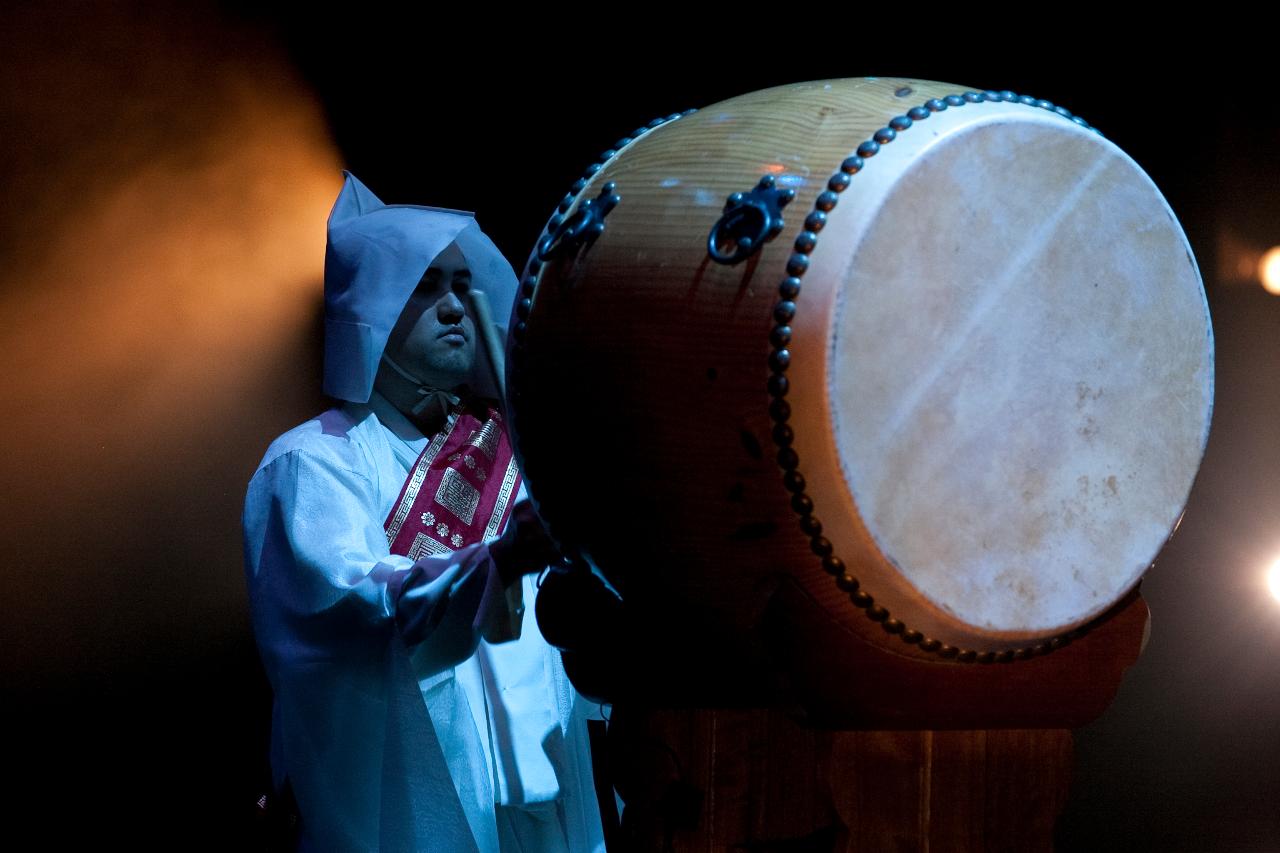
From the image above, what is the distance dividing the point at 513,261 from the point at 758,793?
1524 mm

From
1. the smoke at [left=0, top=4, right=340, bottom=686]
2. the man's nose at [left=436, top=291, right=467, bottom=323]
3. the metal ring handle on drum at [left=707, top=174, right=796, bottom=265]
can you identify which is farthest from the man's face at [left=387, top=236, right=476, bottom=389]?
the metal ring handle on drum at [left=707, top=174, right=796, bottom=265]

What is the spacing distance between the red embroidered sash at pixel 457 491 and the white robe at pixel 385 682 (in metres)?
0.04

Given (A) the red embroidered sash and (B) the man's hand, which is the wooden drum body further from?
(A) the red embroidered sash

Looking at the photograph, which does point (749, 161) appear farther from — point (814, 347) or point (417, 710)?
point (417, 710)

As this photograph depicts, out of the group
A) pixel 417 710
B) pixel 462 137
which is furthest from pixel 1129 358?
pixel 462 137

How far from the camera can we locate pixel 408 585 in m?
1.56

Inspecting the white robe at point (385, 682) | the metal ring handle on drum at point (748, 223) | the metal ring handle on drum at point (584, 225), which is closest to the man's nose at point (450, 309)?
the white robe at point (385, 682)

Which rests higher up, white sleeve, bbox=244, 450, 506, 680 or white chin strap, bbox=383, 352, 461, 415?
white chin strap, bbox=383, 352, 461, 415

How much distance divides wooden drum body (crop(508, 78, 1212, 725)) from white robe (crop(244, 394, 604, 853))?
45 centimetres

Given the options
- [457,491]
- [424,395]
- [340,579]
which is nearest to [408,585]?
[340,579]

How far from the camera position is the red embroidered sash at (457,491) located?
1.88 metres

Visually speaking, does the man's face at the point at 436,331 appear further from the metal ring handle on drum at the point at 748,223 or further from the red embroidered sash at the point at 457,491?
the metal ring handle on drum at the point at 748,223

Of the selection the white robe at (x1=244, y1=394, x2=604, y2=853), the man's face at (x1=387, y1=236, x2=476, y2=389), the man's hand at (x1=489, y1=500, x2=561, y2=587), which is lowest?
the white robe at (x1=244, y1=394, x2=604, y2=853)

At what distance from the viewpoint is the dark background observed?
6.03 feet
